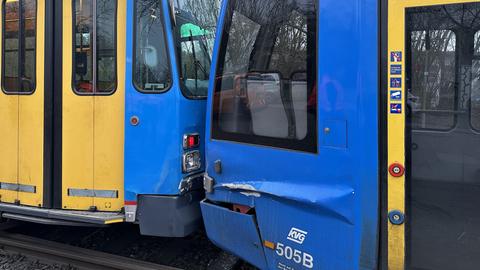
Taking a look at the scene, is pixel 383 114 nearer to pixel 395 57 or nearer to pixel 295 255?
pixel 395 57

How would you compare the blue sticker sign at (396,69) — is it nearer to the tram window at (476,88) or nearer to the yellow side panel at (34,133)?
the tram window at (476,88)

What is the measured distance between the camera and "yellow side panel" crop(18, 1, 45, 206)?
3.94 m

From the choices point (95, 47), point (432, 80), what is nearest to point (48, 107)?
point (95, 47)

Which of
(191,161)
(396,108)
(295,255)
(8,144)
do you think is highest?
(396,108)

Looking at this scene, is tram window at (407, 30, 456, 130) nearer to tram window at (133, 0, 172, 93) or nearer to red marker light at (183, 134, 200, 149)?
red marker light at (183, 134, 200, 149)

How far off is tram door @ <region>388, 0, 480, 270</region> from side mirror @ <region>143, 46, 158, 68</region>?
2026 mm

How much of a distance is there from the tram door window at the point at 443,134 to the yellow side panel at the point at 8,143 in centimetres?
363

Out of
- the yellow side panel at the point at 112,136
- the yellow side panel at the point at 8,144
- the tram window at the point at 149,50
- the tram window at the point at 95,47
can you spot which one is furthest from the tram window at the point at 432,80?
the yellow side panel at the point at 8,144

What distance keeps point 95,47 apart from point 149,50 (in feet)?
1.92

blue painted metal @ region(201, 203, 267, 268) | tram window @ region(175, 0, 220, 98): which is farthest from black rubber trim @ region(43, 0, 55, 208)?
blue painted metal @ region(201, 203, 267, 268)

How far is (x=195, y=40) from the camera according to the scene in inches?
152

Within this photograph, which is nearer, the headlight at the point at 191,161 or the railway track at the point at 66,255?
the headlight at the point at 191,161

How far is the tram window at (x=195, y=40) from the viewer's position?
3.61 m

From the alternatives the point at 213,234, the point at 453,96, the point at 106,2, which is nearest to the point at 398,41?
the point at 453,96
